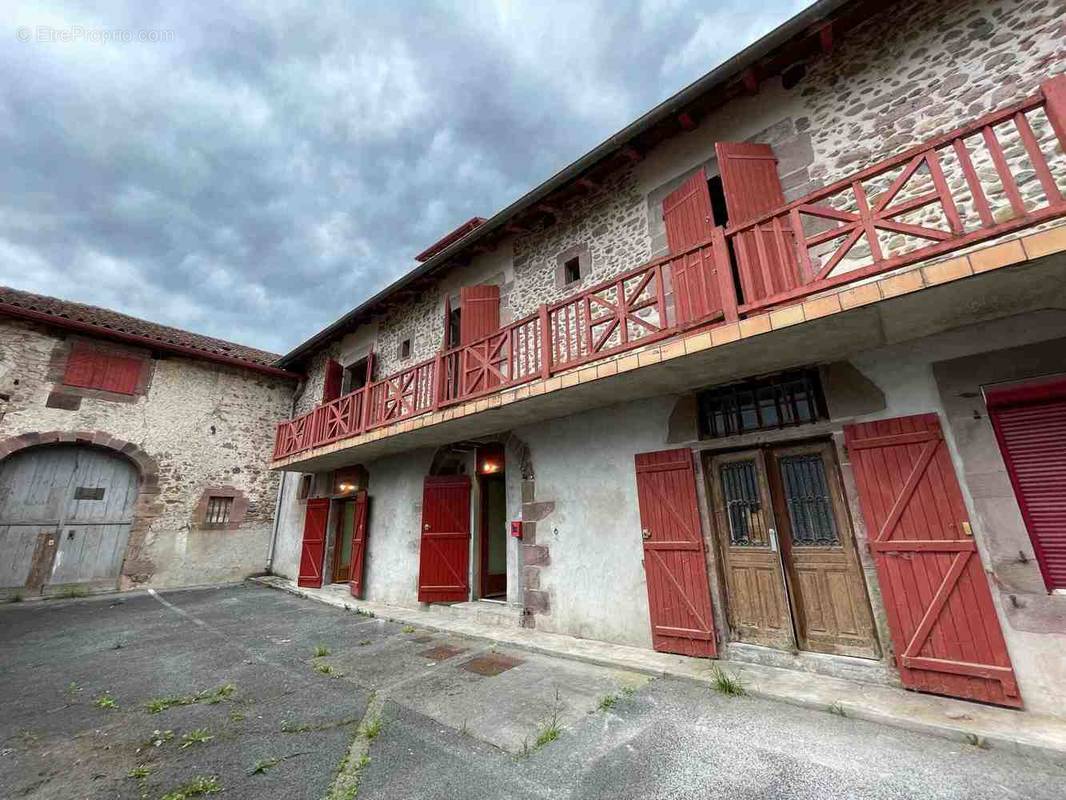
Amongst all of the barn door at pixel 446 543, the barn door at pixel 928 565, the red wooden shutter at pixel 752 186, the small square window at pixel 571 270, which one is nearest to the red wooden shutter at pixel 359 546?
the barn door at pixel 446 543

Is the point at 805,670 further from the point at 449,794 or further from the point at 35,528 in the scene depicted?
the point at 35,528

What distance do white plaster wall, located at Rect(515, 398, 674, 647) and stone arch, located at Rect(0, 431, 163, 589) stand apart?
417 inches

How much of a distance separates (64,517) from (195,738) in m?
10.5

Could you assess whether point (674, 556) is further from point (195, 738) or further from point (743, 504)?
point (195, 738)

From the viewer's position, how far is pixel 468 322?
8.40 m

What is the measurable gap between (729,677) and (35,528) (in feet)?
46.2

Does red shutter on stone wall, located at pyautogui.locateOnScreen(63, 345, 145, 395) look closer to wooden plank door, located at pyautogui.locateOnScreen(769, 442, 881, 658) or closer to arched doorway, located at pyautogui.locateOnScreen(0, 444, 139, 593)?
arched doorway, located at pyautogui.locateOnScreen(0, 444, 139, 593)

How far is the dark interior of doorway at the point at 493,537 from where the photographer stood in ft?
26.9

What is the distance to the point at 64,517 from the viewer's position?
9.95 metres

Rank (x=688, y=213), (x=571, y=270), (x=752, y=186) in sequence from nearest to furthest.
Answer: (x=752, y=186) → (x=688, y=213) → (x=571, y=270)

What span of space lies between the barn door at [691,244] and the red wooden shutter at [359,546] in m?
8.14

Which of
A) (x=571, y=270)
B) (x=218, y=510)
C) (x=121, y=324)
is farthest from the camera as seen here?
(x=218, y=510)

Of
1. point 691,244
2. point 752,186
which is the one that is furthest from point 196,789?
point 752,186

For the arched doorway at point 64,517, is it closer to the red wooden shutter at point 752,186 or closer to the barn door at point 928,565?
the red wooden shutter at point 752,186
